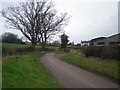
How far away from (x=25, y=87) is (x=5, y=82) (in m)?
1.17

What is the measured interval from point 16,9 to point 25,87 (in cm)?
2405

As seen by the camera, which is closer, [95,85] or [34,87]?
[34,87]

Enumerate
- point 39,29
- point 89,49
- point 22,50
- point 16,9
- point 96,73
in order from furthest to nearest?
point 39,29
point 16,9
point 22,50
point 89,49
point 96,73

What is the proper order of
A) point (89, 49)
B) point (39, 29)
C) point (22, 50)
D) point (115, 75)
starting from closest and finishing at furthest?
point (115, 75), point (89, 49), point (22, 50), point (39, 29)

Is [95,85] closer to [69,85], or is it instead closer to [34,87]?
[69,85]

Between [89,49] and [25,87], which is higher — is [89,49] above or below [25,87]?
above

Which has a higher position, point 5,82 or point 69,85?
point 5,82

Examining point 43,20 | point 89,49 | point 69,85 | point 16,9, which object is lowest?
point 69,85

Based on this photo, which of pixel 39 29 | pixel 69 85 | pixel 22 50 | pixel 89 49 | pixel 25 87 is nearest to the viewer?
pixel 25 87

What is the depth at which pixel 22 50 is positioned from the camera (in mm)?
19172

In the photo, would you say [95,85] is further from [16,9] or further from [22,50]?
[16,9]

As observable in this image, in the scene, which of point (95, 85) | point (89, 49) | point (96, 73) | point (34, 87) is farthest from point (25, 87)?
point (89, 49)

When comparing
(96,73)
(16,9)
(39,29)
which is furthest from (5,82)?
(16,9)

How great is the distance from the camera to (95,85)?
481cm
